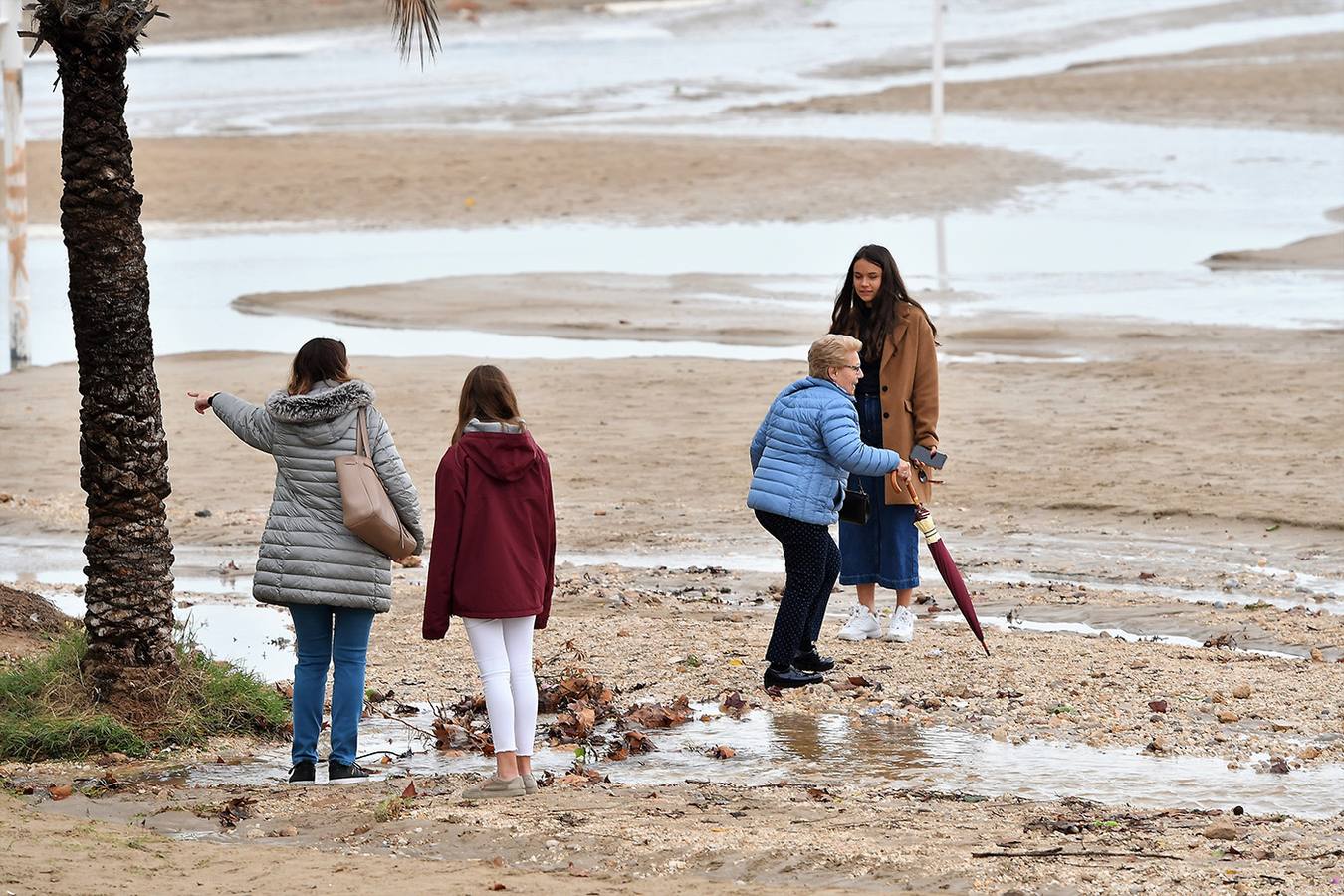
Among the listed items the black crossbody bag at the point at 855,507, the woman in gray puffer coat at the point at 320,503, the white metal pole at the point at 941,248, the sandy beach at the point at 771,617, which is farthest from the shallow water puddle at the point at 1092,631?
the white metal pole at the point at 941,248

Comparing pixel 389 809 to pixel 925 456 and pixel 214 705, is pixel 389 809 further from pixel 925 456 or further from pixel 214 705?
pixel 925 456

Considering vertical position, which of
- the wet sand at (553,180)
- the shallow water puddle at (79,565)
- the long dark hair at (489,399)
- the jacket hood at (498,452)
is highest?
the wet sand at (553,180)

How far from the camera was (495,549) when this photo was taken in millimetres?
6723

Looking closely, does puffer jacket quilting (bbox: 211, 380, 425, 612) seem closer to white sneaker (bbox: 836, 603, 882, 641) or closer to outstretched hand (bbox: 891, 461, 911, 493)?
outstretched hand (bbox: 891, 461, 911, 493)

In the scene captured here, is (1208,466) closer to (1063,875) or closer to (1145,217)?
(1063,875)

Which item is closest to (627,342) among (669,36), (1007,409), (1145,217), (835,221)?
(1007,409)

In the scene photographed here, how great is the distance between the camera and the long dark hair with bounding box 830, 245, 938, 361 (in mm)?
8875

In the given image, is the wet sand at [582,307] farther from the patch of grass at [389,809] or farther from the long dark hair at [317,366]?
the patch of grass at [389,809]

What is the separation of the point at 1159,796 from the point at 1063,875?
3.81 ft

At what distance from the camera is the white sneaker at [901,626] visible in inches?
357

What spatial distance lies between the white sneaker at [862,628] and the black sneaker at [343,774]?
2.83 metres

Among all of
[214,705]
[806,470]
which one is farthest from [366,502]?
[806,470]

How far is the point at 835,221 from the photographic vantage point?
94.3 ft

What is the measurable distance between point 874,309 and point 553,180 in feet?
77.6
